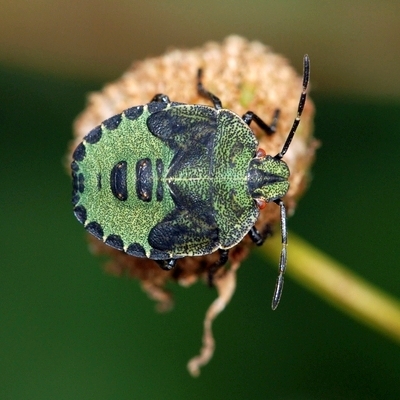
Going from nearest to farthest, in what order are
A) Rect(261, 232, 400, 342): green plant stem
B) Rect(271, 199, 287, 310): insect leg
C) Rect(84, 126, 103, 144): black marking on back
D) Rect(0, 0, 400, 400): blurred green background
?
Rect(271, 199, 287, 310): insect leg → Rect(84, 126, 103, 144): black marking on back → Rect(261, 232, 400, 342): green plant stem → Rect(0, 0, 400, 400): blurred green background

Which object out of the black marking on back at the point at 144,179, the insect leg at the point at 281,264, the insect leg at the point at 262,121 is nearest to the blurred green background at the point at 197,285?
the insect leg at the point at 262,121

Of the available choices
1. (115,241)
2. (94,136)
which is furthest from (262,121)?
(115,241)

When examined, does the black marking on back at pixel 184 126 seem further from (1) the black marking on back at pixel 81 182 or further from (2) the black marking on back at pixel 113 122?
(1) the black marking on back at pixel 81 182

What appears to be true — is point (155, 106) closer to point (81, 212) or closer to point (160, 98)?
point (160, 98)

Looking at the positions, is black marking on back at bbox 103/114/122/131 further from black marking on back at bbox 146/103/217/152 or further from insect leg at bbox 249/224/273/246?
insect leg at bbox 249/224/273/246

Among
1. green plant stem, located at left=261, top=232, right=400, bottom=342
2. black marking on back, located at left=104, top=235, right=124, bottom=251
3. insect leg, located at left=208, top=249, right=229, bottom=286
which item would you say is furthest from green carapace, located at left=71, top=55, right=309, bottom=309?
green plant stem, located at left=261, top=232, right=400, bottom=342

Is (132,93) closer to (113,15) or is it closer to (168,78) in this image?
(168,78)

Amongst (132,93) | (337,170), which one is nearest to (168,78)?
(132,93)
